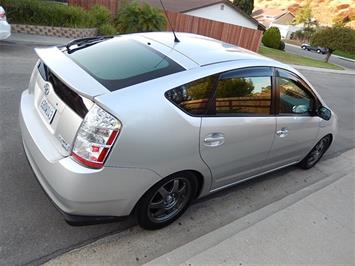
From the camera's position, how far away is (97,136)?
221 cm

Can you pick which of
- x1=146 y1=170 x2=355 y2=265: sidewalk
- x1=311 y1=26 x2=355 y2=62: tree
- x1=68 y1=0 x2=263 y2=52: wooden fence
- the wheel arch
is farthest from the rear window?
x1=311 y1=26 x2=355 y2=62: tree

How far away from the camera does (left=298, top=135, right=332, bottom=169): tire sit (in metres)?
4.50

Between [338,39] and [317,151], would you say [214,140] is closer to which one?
[317,151]

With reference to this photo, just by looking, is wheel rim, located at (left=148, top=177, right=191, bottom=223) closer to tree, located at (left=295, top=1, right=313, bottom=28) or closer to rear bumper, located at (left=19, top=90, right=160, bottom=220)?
rear bumper, located at (left=19, top=90, right=160, bottom=220)

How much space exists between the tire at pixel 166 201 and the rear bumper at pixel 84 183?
0.13 m

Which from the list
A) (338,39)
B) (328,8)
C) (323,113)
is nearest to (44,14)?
(323,113)

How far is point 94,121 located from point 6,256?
1.24 metres

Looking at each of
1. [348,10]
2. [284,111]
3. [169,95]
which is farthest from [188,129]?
[348,10]

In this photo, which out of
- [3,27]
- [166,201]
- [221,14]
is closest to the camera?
[166,201]

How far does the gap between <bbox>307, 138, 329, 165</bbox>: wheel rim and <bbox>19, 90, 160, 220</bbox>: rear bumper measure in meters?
2.90

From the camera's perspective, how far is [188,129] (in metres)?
2.54

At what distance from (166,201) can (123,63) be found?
1283mm

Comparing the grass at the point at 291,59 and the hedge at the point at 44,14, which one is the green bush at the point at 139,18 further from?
the grass at the point at 291,59

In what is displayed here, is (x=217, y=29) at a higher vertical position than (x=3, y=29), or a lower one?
lower
